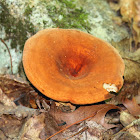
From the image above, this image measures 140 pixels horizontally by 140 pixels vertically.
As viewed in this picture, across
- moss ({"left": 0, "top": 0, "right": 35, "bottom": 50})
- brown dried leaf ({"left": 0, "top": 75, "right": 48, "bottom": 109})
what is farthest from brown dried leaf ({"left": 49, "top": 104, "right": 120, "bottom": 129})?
moss ({"left": 0, "top": 0, "right": 35, "bottom": 50})

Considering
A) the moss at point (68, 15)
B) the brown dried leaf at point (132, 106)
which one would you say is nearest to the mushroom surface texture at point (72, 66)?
the brown dried leaf at point (132, 106)

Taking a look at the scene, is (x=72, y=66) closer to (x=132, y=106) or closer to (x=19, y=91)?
(x=19, y=91)

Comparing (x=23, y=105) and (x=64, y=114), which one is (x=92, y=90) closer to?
(x=64, y=114)

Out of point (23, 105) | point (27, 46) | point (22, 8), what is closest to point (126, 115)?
point (23, 105)

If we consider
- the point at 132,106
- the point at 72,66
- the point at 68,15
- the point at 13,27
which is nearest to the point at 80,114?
the point at 72,66

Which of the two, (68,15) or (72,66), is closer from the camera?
(72,66)

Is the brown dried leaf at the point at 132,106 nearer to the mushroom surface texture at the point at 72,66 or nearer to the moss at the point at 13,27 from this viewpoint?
the mushroom surface texture at the point at 72,66

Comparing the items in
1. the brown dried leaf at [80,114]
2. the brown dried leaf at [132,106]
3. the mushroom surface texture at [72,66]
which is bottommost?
the brown dried leaf at [132,106]
